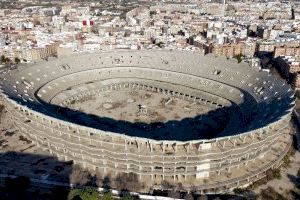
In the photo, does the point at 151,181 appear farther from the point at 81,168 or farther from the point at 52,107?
the point at 52,107

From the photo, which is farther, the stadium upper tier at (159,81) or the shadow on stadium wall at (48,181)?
the stadium upper tier at (159,81)

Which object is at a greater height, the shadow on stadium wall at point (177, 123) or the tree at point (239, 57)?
the tree at point (239, 57)

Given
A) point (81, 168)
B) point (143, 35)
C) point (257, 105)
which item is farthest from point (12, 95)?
point (143, 35)

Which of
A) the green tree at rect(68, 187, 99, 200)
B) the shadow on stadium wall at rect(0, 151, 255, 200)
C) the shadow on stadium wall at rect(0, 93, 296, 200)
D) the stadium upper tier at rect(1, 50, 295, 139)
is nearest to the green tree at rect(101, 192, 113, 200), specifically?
the green tree at rect(68, 187, 99, 200)

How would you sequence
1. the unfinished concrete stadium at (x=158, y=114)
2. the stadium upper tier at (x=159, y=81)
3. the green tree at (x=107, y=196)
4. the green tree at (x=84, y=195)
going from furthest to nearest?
1. the stadium upper tier at (x=159, y=81)
2. the unfinished concrete stadium at (x=158, y=114)
3. the green tree at (x=107, y=196)
4. the green tree at (x=84, y=195)

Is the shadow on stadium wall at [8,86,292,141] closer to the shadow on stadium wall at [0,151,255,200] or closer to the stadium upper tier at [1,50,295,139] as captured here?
the stadium upper tier at [1,50,295,139]

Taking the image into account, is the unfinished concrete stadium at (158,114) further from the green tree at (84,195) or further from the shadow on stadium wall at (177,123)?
the green tree at (84,195)

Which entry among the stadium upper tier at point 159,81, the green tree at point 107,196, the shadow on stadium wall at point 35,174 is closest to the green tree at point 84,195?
the green tree at point 107,196

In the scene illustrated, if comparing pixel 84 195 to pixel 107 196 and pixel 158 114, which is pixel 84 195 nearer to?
pixel 107 196
